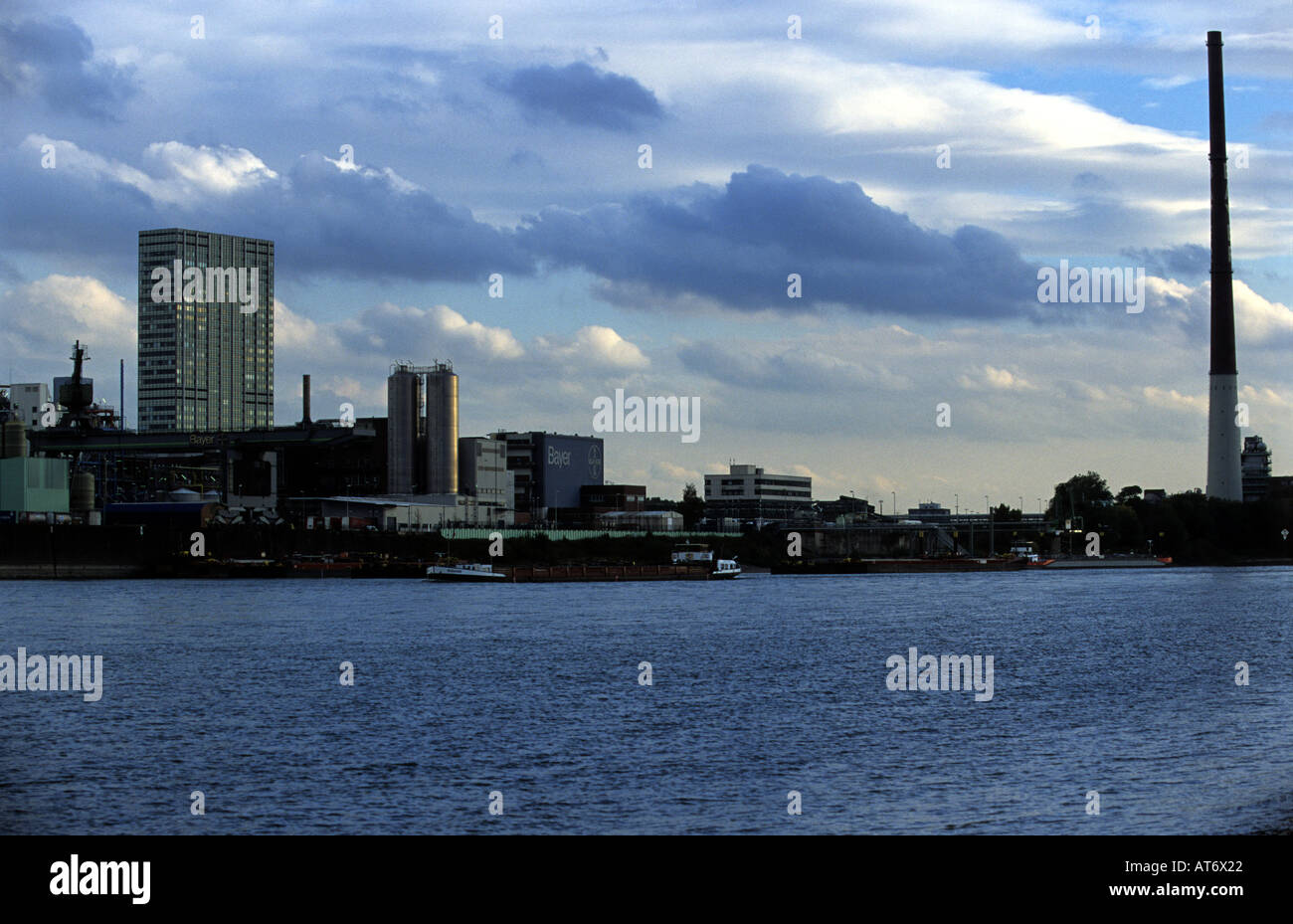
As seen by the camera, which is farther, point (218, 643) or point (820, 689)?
point (218, 643)

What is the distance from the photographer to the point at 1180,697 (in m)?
51.9

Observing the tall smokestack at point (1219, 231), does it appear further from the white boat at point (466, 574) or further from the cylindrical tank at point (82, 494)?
the cylindrical tank at point (82, 494)

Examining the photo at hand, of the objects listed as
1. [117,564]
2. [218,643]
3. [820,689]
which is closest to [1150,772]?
[820,689]

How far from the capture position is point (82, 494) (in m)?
167

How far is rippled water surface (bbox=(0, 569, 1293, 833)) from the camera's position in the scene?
31344mm

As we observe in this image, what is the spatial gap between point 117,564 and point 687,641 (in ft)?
327

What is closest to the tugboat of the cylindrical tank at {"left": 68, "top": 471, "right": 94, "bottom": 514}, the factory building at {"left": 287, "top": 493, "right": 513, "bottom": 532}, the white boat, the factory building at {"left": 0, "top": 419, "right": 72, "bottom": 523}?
the white boat

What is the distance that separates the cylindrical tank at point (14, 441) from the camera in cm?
16225

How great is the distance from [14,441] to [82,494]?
32.3ft

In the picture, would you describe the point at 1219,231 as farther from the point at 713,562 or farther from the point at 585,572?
the point at 585,572

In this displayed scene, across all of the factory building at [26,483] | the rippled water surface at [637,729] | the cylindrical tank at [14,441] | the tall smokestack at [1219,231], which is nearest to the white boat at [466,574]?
the factory building at [26,483]

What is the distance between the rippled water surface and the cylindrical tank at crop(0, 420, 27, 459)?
7965 cm
